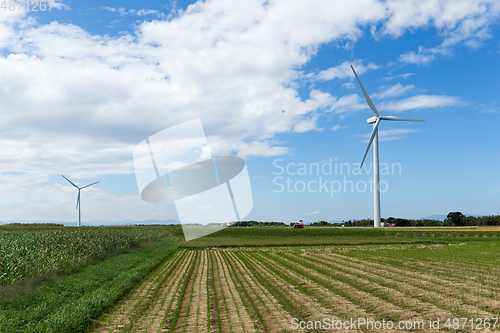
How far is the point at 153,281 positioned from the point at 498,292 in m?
20.8

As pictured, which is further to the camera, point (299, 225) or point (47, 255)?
point (299, 225)

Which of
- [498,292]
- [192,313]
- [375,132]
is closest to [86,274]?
[192,313]

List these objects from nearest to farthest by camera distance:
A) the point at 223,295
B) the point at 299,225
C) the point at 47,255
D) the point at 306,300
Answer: the point at 306,300 < the point at 223,295 < the point at 47,255 < the point at 299,225

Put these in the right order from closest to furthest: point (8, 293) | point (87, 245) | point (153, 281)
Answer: point (8, 293)
point (153, 281)
point (87, 245)

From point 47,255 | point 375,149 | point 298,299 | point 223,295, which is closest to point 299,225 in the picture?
point 375,149

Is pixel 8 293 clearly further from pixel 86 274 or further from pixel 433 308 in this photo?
pixel 433 308

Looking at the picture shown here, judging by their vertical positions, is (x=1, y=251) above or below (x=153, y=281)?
above

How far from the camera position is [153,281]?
21688 mm

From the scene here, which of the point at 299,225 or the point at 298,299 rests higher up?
the point at 298,299

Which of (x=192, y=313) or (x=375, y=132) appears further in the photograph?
(x=375, y=132)

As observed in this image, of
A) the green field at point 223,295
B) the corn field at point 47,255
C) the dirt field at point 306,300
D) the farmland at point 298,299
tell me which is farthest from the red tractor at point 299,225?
the dirt field at point 306,300

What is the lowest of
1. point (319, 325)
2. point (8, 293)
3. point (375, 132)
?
point (319, 325)

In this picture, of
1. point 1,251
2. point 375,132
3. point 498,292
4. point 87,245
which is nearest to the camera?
point 498,292

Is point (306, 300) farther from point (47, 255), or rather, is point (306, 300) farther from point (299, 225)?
point (299, 225)
